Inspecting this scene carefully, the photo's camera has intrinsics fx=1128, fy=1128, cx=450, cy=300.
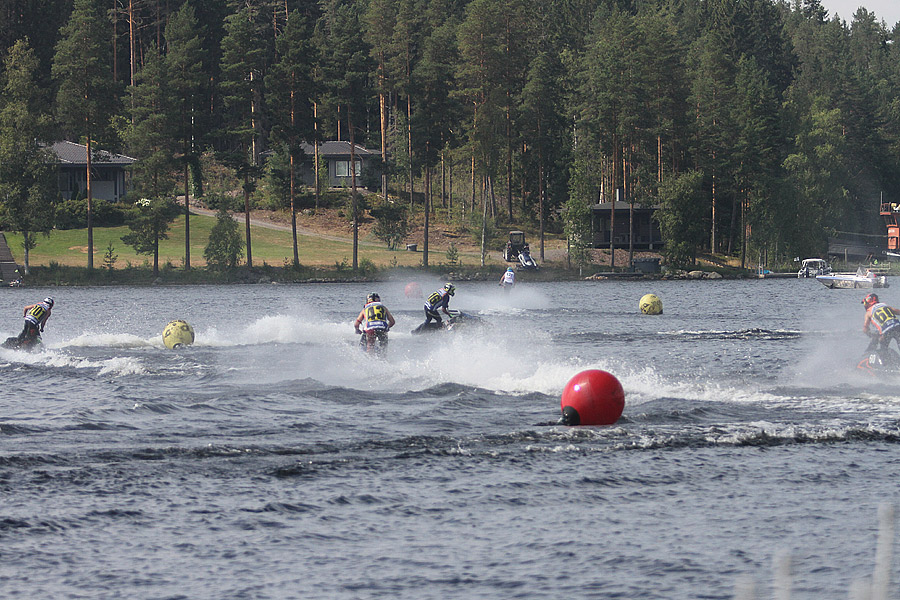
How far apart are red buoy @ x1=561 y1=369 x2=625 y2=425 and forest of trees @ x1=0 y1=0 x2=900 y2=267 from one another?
6665 cm

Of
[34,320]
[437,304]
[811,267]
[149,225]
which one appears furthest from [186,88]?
[34,320]

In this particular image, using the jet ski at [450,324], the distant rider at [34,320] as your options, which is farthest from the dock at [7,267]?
the jet ski at [450,324]

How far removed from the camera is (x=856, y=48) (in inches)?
7702

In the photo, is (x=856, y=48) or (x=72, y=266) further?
(x=856, y=48)

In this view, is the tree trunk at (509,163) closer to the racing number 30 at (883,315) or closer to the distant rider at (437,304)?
the distant rider at (437,304)

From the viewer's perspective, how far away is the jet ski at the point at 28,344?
3297 cm

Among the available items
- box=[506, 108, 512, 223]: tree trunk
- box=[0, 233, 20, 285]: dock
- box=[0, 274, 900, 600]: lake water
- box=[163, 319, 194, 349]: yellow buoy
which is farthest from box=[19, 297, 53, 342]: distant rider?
box=[506, 108, 512, 223]: tree trunk

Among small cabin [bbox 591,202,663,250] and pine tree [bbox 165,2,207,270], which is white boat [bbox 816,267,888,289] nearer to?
small cabin [bbox 591,202,663,250]

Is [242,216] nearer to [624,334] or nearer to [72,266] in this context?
[72,266]

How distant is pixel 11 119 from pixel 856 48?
156219 millimetres

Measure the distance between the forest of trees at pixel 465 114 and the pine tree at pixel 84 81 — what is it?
0.52 ft

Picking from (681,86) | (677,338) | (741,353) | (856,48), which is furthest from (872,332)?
(856,48)

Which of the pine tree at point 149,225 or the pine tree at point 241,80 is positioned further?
the pine tree at point 241,80

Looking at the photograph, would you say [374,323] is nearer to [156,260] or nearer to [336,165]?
[156,260]
